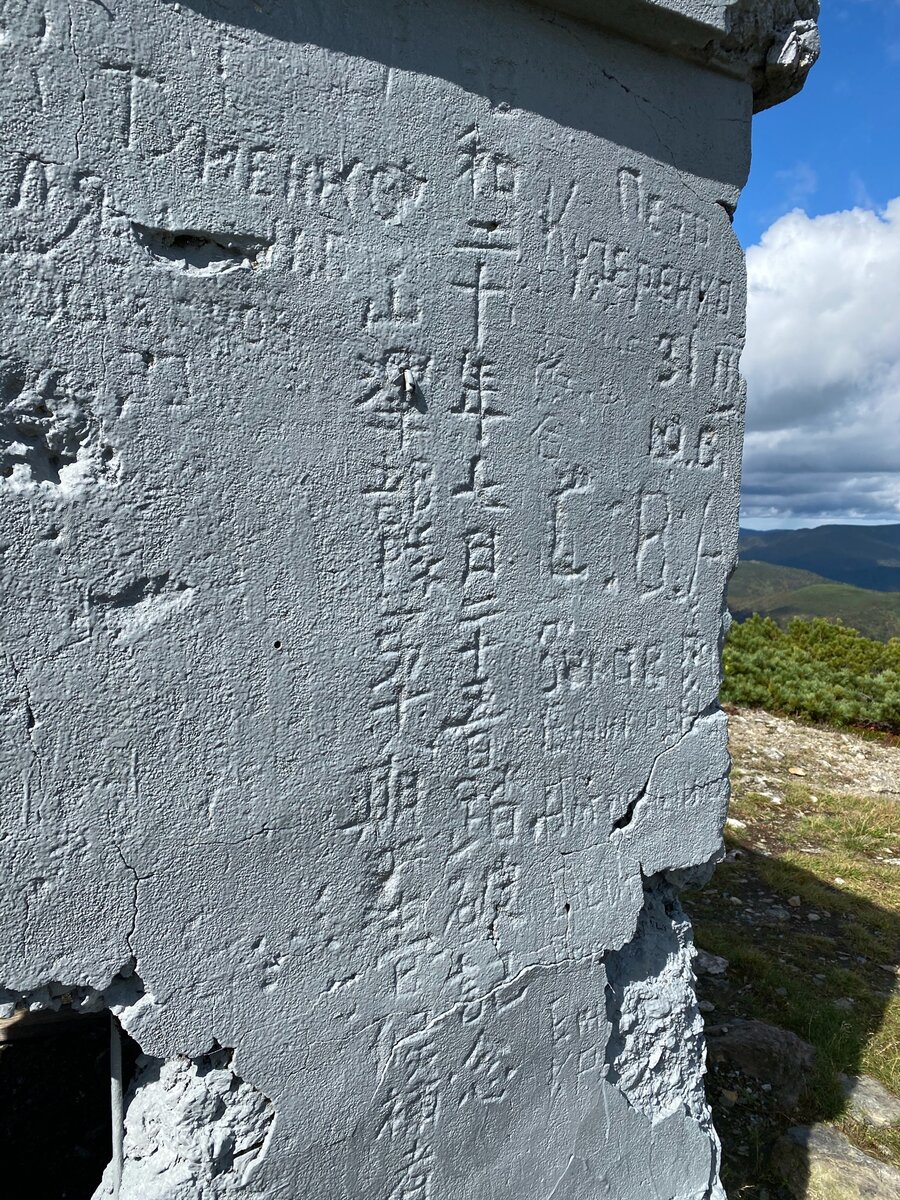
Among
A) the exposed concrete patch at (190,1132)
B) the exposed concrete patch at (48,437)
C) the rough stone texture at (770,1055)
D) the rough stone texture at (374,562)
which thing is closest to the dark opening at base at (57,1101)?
the exposed concrete patch at (190,1132)

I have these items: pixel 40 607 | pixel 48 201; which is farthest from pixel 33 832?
pixel 48 201

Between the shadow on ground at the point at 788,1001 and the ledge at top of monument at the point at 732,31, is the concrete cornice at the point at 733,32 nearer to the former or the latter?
the ledge at top of monument at the point at 732,31

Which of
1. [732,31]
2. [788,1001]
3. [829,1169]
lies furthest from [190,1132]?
[732,31]

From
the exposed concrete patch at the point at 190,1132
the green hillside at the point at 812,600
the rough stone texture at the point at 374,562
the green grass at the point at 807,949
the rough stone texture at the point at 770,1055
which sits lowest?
the green hillside at the point at 812,600

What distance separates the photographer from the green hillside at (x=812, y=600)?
82875 mm

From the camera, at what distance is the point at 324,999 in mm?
1857

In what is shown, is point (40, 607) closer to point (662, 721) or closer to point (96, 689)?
point (96, 689)

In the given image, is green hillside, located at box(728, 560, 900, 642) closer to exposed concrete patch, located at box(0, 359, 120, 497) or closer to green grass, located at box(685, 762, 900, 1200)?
green grass, located at box(685, 762, 900, 1200)

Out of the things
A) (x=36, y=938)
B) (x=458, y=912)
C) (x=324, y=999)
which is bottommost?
(x=324, y=999)

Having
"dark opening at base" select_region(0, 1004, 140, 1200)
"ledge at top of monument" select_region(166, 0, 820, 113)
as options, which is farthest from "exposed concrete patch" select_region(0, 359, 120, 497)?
"dark opening at base" select_region(0, 1004, 140, 1200)

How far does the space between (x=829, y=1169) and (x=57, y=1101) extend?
2.61 m

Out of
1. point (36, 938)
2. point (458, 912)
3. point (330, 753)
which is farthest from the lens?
point (458, 912)

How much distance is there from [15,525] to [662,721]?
1691 mm

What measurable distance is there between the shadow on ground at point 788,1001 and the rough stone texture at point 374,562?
0.54 meters
